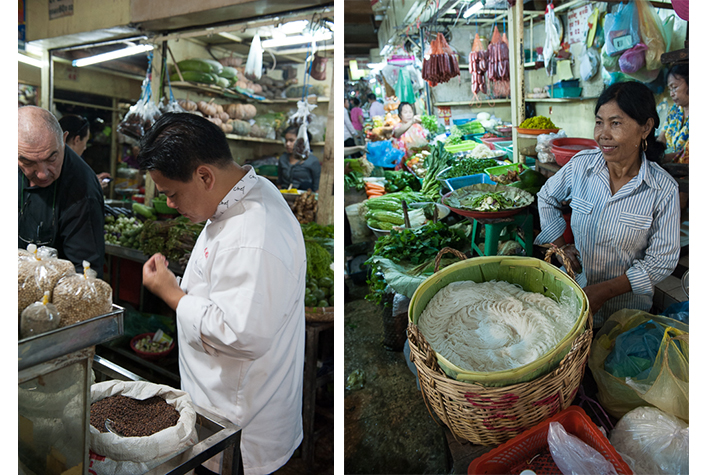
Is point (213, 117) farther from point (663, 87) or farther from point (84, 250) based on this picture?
point (663, 87)

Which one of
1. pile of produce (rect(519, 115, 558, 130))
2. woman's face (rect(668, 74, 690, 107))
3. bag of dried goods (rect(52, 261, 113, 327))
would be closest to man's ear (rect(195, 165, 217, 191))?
bag of dried goods (rect(52, 261, 113, 327))

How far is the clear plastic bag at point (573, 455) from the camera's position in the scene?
1.16m

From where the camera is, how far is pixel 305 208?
277cm

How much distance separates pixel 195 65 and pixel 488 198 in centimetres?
283

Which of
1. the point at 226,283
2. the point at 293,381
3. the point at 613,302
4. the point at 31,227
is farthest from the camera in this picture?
the point at 31,227

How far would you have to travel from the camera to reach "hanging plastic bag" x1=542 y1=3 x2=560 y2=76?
1.60m

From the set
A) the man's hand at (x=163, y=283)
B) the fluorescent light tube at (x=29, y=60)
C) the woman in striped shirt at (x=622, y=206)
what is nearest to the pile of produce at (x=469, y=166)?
the woman in striped shirt at (x=622, y=206)

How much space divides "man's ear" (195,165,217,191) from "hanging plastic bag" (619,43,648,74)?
1.43 m

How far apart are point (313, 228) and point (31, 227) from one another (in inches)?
A: 50.5

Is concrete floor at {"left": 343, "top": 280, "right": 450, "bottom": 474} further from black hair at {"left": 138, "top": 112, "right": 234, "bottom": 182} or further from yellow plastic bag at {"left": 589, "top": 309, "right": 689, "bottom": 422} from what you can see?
black hair at {"left": 138, "top": 112, "right": 234, "bottom": 182}

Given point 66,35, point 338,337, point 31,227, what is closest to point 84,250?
Answer: point 31,227

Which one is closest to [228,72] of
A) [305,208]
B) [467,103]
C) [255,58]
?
[255,58]

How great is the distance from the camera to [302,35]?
3.44m

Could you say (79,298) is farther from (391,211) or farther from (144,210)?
(144,210)
